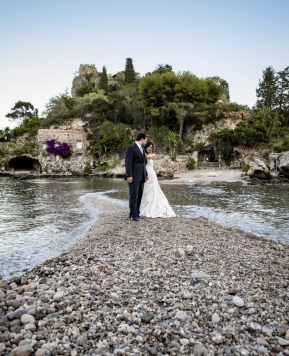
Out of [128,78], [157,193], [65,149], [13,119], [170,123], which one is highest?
[128,78]

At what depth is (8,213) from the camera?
12.1 metres

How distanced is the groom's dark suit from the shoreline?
3205 mm

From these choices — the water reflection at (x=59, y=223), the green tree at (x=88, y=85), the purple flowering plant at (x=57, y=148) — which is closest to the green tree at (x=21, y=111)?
the green tree at (x=88, y=85)

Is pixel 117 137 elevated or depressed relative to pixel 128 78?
depressed

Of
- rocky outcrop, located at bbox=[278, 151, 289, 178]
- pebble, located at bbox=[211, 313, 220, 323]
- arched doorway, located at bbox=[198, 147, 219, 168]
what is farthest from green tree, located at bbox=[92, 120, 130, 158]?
pebble, located at bbox=[211, 313, 220, 323]

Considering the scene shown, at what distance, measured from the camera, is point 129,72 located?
74.0 meters

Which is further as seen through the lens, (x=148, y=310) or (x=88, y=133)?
(x=88, y=133)

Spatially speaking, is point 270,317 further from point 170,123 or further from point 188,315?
point 170,123

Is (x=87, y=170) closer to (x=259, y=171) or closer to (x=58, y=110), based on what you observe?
(x=58, y=110)

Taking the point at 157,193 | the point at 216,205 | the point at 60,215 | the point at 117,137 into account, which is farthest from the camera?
the point at 117,137

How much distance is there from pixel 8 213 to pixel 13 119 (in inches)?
3118

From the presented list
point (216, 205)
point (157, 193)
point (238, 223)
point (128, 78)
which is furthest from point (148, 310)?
point (128, 78)

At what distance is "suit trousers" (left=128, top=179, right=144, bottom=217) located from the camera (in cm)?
871

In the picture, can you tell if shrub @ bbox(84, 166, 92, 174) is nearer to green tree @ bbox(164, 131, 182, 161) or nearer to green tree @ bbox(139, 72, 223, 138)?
green tree @ bbox(164, 131, 182, 161)
